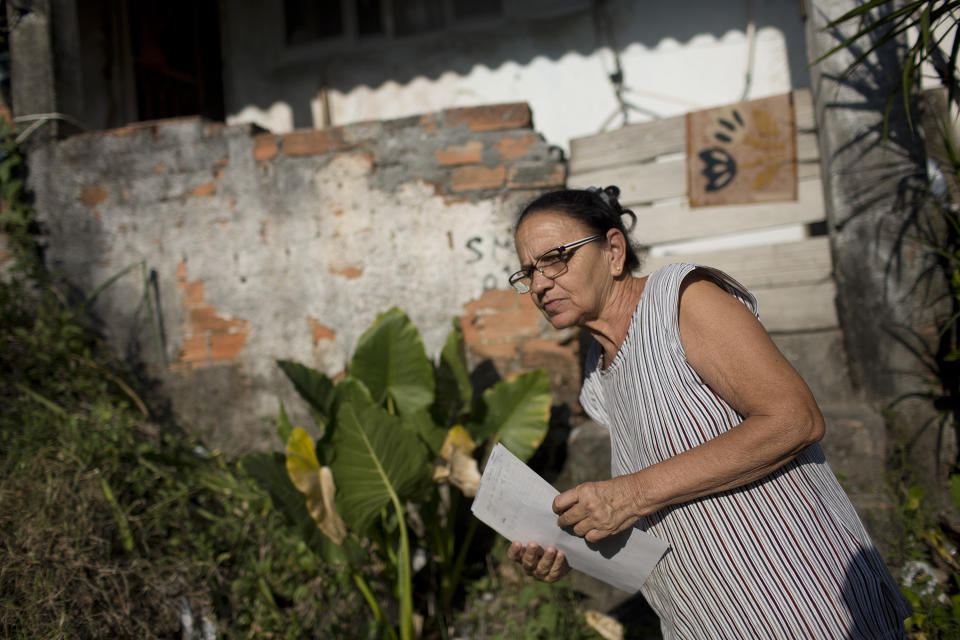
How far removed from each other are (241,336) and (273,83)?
309 cm

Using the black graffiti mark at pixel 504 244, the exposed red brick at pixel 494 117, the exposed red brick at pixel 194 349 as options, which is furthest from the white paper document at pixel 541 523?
the exposed red brick at pixel 194 349

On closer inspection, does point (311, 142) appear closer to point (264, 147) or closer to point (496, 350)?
point (264, 147)

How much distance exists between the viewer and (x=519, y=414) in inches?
126

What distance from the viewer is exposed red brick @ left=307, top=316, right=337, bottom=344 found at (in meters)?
3.88

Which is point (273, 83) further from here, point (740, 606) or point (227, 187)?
point (740, 606)

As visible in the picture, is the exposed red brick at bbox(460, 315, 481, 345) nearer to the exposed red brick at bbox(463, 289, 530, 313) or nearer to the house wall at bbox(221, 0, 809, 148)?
the exposed red brick at bbox(463, 289, 530, 313)

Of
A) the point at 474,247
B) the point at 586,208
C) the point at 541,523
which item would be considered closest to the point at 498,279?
the point at 474,247

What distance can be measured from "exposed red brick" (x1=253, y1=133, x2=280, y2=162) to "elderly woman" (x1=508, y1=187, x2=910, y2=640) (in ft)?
9.92

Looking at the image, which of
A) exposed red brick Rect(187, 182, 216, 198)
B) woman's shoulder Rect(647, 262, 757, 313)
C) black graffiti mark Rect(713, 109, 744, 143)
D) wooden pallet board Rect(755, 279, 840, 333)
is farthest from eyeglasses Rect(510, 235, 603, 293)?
exposed red brick Rect(187, 182, 216, 198)

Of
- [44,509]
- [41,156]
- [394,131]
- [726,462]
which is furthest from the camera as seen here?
[41,156]

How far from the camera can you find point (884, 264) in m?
3.17

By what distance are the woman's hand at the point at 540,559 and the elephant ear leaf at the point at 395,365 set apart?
140 centimetres

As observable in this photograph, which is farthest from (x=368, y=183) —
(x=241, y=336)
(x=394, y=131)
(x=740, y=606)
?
(x=740, y=606)

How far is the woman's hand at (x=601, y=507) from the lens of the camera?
4.77 feet
